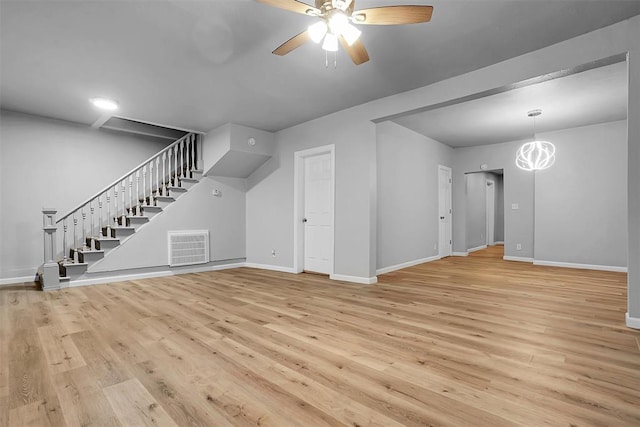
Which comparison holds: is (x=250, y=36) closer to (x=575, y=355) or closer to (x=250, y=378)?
(x=250, y=378)

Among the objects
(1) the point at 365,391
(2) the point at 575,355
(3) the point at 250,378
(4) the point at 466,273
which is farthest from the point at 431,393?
(4) the point at 466,273

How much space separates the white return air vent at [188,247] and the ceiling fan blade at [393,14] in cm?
474

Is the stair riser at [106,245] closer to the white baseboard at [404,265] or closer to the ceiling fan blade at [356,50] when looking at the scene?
the white baseboard at [404,265]

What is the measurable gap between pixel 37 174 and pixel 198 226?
2650 millimetres

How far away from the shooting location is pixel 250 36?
9.00 ft

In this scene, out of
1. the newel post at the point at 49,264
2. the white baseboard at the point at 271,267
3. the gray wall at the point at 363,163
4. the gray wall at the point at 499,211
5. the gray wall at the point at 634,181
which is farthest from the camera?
the gray wall at the point at 499,211

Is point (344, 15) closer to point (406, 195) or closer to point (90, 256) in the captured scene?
point (406, 195)

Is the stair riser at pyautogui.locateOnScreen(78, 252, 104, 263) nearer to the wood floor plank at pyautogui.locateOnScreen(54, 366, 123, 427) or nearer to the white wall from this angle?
the white wall

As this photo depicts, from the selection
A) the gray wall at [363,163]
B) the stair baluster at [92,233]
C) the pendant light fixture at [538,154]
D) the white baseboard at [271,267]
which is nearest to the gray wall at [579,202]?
the gray wall at [363,163]

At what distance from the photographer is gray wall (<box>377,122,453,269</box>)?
17.5 feet

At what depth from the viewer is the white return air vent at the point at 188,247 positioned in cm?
539

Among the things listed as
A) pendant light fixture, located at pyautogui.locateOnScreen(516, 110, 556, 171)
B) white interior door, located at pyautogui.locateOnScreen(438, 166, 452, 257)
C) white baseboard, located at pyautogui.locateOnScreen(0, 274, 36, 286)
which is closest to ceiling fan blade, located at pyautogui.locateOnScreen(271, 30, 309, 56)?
pendant light fixture, located at pyautogui.locateOnScreen(516, 110, 556, 171)

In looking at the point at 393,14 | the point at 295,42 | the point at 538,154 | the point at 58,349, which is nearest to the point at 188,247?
the point at 58,349

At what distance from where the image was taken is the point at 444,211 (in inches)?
292
